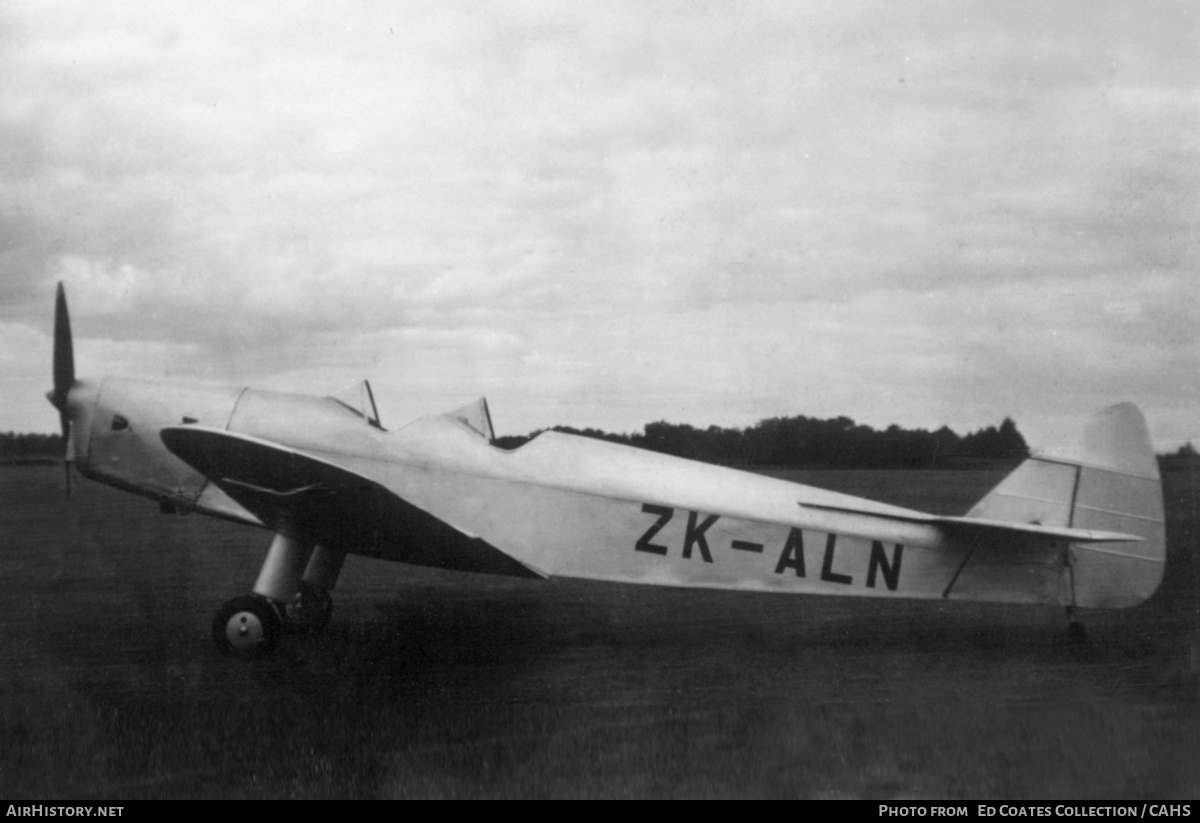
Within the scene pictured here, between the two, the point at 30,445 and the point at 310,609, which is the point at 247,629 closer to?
the point at 310,609

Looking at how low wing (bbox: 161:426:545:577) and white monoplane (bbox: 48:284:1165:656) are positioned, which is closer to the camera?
low wing (bbox: 161:426:545:577)

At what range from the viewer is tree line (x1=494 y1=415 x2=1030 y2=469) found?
775 centimetres

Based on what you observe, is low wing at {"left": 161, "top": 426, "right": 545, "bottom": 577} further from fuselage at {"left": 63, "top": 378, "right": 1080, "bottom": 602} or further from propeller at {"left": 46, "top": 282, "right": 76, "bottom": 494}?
propeller at {"left": 46, "top": 282, "right": 76, "bottom": 494}

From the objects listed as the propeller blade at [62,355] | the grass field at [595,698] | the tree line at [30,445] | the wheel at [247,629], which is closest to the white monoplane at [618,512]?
the propeller blade at [62,355]

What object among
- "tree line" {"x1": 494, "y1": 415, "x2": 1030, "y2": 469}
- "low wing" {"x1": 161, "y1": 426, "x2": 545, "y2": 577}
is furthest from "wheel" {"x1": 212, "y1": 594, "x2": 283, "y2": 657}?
"tree line" {"x1": 494, "y1": 415, "x2": 1030, "y2": 469}

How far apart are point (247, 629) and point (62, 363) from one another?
2.23m

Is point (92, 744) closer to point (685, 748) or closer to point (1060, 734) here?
point (685, 748)

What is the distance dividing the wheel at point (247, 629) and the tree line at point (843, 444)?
135 inches

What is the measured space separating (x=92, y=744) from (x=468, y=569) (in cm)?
256

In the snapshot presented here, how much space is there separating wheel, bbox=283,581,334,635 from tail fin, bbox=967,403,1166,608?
484 centimetres

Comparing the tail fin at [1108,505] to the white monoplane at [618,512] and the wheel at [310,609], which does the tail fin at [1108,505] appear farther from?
the wheel at [310,609]

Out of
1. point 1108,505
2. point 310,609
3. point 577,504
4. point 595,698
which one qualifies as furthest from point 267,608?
point 1108,505
